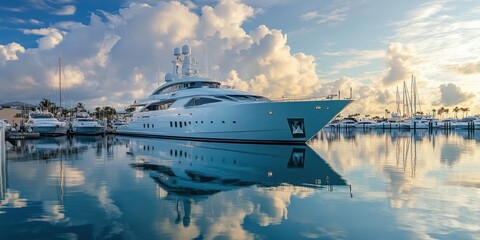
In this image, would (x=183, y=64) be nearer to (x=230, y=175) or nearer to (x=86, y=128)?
(x=86, y=128)

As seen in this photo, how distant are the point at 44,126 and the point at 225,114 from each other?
2908 centimetres

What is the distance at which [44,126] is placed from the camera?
1762 inches

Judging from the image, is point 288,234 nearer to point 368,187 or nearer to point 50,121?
point 368,187

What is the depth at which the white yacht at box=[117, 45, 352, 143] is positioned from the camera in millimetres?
25578

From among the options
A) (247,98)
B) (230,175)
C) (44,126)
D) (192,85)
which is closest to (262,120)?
(247,98)

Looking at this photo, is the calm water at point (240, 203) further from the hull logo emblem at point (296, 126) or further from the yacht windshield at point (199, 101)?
the yacht windshield at point (199, 101)

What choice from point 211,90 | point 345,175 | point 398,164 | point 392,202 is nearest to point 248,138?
point 211,90

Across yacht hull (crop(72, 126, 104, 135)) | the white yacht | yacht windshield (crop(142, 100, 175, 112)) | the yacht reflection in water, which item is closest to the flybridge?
the white yacht

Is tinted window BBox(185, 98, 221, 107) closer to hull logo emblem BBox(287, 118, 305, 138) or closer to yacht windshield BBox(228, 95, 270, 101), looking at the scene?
yacht windshield BBox(228, 95, 270, 101)

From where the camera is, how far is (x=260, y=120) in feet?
87.6

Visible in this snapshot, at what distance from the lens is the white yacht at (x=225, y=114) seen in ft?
83.9

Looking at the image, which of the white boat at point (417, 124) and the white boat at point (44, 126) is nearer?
the white boat at point (44, 126)

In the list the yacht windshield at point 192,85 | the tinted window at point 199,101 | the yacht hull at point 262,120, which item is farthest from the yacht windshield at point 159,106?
the yacht hull at point 262,120

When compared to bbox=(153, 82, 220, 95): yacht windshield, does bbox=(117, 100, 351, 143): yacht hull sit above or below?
below
